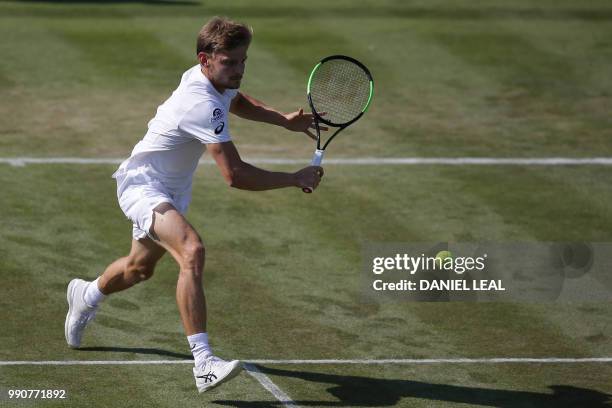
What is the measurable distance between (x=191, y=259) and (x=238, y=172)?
634 mm

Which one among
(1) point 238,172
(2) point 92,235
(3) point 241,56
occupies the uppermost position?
(3) point 241,56

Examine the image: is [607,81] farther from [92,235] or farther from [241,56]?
[241,56]

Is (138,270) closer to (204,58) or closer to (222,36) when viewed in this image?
(204,58)

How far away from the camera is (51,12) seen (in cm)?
1956

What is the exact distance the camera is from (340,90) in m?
9.40

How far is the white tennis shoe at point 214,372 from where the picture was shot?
7.81 m

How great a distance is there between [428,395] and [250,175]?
185 cm

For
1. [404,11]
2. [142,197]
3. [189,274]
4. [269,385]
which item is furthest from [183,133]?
[404,11]

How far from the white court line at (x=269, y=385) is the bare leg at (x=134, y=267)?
96 cm

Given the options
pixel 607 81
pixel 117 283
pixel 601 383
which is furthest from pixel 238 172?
pixel 607 81

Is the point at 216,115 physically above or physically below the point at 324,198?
above

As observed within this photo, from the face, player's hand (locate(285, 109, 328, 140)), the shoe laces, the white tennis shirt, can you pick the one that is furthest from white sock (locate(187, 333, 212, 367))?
player's hand (locate(285, 109, 328, 140))

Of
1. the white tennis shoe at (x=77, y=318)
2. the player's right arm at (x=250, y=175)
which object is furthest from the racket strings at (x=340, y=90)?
the white tennis shoe at (x=77, y=318)

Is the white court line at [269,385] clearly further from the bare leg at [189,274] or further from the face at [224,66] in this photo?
the face at [224,66]
